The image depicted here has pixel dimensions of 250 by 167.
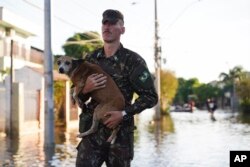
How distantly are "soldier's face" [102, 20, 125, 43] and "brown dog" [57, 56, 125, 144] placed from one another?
238 millimetres

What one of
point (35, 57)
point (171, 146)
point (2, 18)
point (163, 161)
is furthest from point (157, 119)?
point (163, 161)

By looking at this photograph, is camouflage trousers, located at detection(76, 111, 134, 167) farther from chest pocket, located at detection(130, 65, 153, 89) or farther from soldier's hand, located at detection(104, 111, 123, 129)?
chest pocket, located at detection(130, 65, 153, 89)

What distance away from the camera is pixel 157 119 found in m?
35.6

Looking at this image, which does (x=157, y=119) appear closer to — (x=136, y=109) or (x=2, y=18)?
(x=2, y=18)

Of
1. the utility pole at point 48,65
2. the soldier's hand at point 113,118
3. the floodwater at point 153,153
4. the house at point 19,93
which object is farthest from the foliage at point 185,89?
the soldier's hand at point 113,118

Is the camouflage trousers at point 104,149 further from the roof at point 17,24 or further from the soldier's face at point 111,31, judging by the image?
the roof at point 17,24

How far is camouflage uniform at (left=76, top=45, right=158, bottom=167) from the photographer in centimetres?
404

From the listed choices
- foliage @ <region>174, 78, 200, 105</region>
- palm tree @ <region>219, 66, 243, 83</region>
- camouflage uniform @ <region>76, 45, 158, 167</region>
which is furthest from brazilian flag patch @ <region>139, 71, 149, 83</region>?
foliage @ <region>174, 78, 200, 105</region>

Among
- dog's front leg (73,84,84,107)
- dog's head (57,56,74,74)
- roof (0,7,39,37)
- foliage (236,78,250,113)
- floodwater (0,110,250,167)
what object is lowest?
floodwater (0,110,250,167)

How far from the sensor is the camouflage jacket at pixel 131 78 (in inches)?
158

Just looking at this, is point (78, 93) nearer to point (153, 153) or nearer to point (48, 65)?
point (153, 153)

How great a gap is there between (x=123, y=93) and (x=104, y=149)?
1.50 ft

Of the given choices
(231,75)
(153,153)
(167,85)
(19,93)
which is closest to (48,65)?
(153,153)

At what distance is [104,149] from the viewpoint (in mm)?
4121
